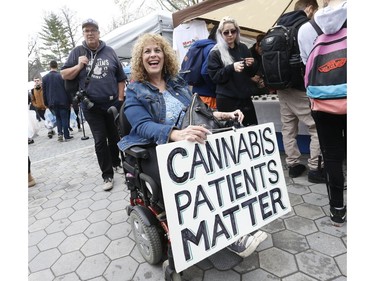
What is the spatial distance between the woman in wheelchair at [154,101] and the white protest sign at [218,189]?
215mm

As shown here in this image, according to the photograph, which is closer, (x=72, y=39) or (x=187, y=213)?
(x=187, y=213)

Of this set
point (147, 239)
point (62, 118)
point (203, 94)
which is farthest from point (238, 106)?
point (62, 118)

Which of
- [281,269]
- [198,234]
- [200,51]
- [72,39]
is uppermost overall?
[72,39]

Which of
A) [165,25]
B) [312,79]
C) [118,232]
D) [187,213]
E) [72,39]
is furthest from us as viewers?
[72,39]

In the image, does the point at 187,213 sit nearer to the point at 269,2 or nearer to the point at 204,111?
the point at 204,111

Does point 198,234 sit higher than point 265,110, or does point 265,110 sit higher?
point 265,110

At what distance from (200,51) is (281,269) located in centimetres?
245

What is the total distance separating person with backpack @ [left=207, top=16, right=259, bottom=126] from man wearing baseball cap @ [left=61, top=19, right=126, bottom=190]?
47.1 inches

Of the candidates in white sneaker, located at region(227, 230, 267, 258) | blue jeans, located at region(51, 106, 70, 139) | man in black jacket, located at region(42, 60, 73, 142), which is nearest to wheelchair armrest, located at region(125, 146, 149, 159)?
white sneaker, located at region(227, 230, 267, 258)

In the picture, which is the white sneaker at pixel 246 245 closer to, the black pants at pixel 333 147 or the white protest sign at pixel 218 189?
the white protest sign at pixel 218 189

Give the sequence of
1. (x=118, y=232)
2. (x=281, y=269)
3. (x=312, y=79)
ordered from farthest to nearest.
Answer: (x=118, y=232), (x=312, y=79), (x=281, y=269)

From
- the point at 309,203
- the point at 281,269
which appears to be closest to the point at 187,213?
the point at 281,269

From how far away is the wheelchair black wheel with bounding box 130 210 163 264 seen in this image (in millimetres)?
1727

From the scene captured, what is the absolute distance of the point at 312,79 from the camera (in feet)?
6.13
